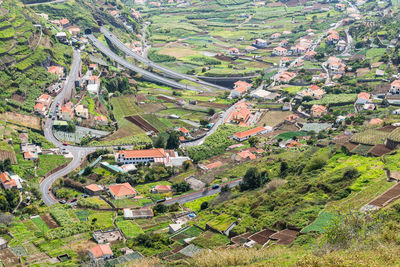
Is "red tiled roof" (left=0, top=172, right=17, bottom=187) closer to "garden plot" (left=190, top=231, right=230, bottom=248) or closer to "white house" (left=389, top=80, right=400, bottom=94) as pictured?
"garden plot" (left=190, top=231, right=230, bottom=248)

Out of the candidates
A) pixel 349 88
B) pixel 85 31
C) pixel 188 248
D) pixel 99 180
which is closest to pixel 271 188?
pixel 188 248

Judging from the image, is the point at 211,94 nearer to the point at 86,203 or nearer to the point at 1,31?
the point at 1,31

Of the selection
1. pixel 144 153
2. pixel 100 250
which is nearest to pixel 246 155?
pixel 144 153

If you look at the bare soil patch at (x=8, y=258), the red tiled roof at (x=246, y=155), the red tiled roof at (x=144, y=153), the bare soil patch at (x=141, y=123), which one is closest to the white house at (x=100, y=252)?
the bare soil patch at (x=8, y=258)

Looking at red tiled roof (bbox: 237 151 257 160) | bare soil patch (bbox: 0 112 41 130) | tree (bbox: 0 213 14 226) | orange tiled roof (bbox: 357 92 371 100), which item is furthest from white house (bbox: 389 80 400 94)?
tree (bbox: 0 213 14 226)

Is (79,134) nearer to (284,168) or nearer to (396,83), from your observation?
(284,168)

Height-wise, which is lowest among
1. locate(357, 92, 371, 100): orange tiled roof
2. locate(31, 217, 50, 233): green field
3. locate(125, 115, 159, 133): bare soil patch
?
locate(125, 115, 159, 133): bare soil patch

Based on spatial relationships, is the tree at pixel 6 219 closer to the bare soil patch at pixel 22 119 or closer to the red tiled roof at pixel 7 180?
the red tiled roof at pixel 7 180

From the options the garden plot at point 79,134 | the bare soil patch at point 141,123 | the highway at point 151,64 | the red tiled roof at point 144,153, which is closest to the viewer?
the red tiled roof at point 144,153
